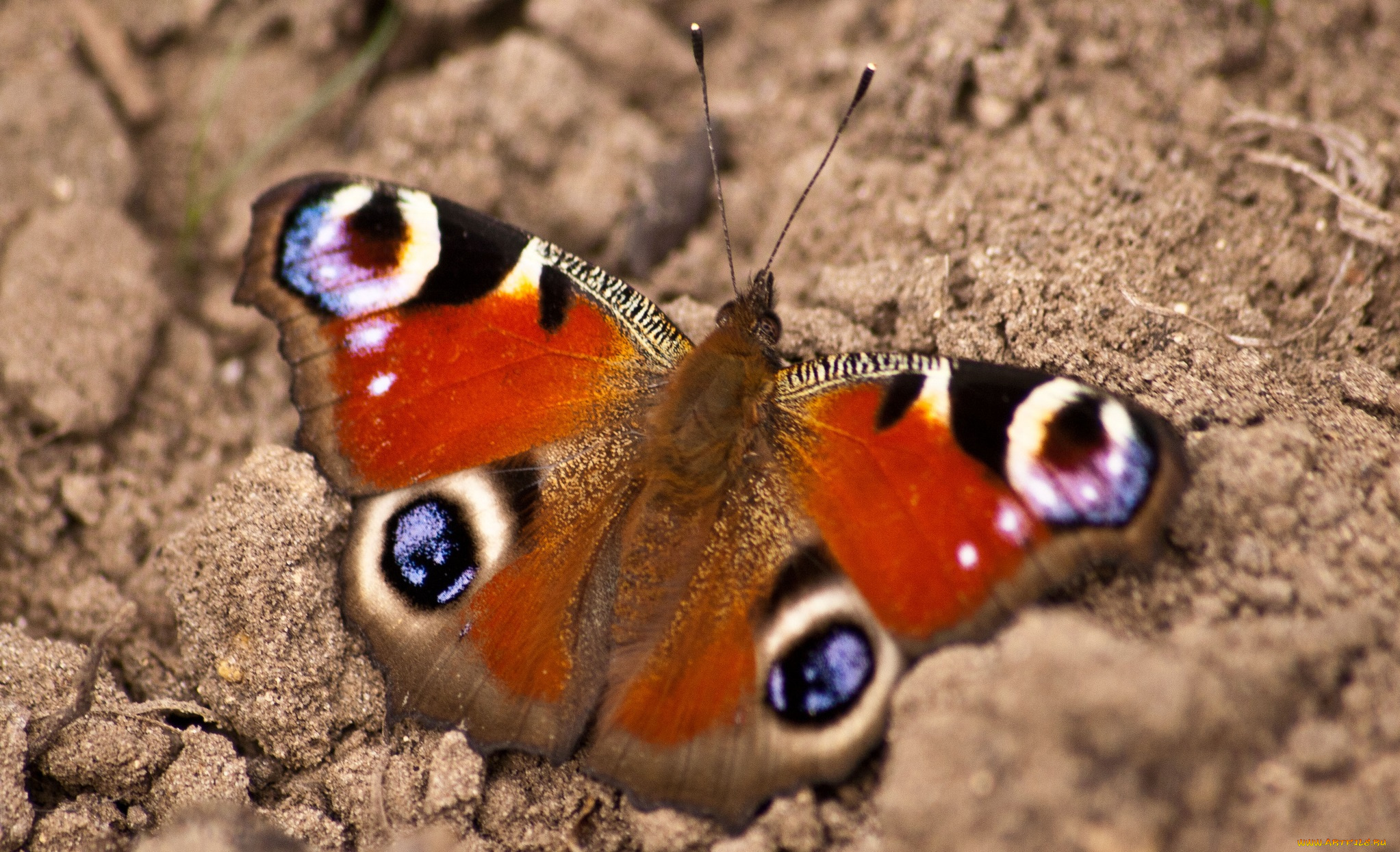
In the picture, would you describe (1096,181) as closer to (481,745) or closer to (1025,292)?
(1025,292)

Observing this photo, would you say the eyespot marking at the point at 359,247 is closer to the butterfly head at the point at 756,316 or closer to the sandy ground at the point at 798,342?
the sandy ground at the point at 798,342

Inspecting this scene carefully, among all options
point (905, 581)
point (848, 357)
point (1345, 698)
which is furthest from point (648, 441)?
point (1345, 698)

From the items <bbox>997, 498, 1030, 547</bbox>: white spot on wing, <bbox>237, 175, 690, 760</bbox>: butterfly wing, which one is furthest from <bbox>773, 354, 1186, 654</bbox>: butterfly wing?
<bbox>237, 175, 690, 760</bbox>: butterfly wing

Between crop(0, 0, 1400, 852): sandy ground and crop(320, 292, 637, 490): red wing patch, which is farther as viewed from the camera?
crop(320, 292, 637, 490): red wing patch

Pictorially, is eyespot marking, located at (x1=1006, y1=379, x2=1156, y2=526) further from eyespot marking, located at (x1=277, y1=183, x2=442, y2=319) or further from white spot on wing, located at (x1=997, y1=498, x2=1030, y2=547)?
eyespot marking, located at (x1=277, y1=183, x2=442, y2=319)

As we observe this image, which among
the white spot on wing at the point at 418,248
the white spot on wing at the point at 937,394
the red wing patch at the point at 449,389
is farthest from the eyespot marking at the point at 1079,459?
the white spot on wing at the point at 418,248

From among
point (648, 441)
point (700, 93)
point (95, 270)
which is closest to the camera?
point (648, 441)

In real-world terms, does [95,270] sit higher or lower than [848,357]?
lower
